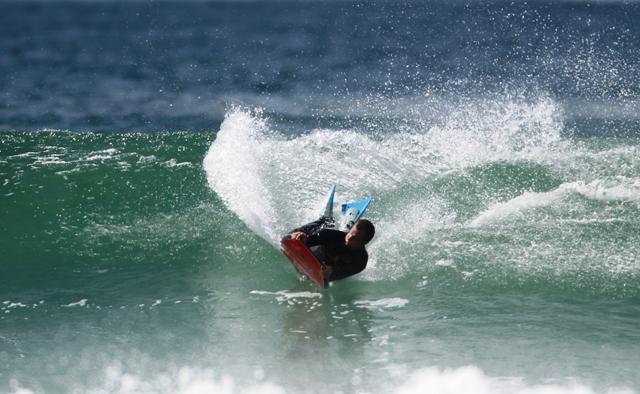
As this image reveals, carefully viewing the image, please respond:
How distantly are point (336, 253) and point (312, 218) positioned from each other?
189cm

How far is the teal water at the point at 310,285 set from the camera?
9703mm

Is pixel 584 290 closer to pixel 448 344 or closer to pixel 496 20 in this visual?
pixel 448 344

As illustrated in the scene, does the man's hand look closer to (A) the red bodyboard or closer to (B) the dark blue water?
(A) the red bodyboard

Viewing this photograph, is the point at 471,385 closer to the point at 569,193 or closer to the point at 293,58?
the point at 569,193

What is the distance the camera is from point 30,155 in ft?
55.6

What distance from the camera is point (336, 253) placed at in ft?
35.8

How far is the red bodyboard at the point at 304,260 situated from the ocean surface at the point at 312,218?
0.38 meters

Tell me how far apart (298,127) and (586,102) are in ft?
21.2

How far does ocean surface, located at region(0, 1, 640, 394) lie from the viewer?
9.80 metres

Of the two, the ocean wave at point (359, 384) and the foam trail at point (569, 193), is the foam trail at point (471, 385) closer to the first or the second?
the ocean wave at point (359, 384)

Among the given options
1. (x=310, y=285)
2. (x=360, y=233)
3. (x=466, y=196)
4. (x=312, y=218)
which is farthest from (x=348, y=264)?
(x=466, y=196)

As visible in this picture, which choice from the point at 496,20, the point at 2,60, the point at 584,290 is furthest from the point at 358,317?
the point at 496,20

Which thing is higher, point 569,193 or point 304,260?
point 569,193

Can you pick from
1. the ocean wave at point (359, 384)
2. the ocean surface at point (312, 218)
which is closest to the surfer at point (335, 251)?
the ocean surface at point (312, 218)
